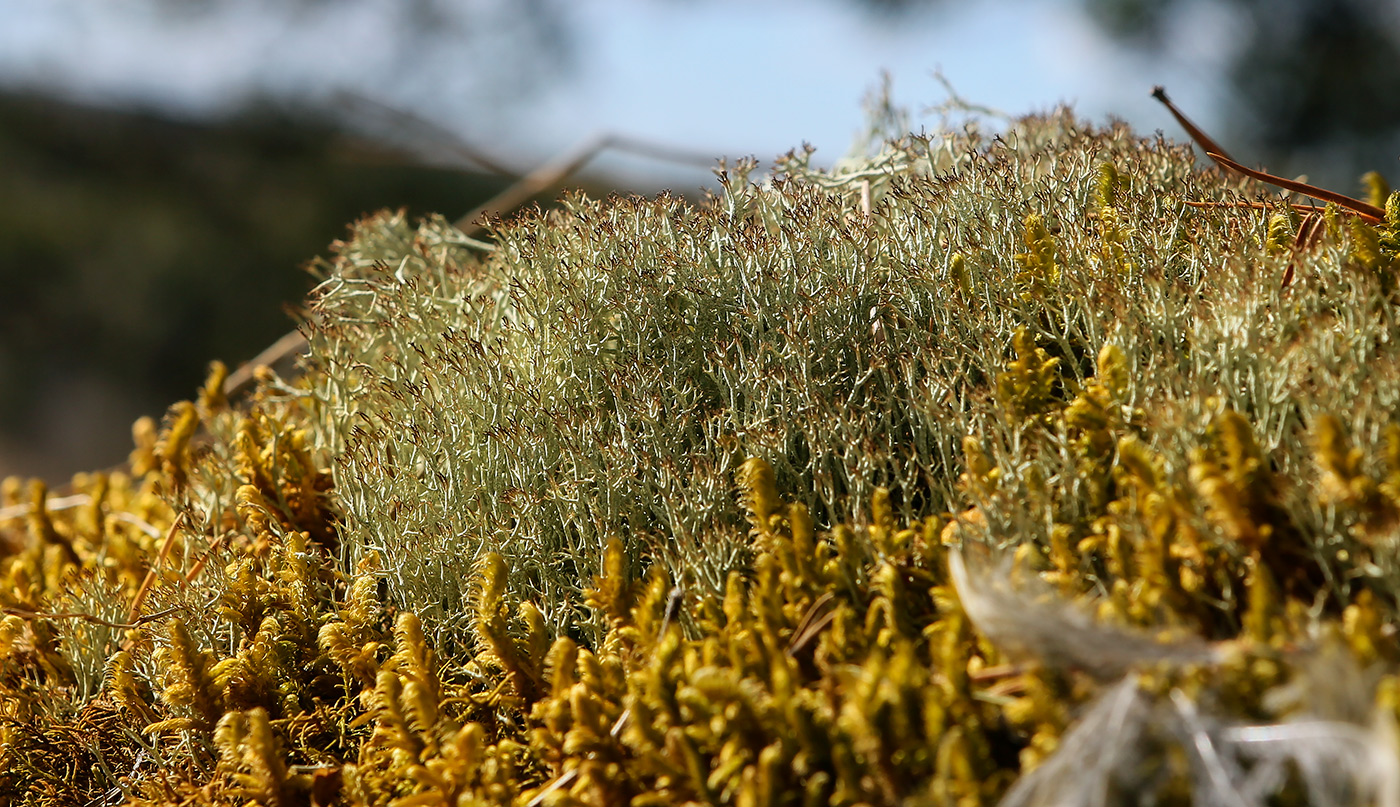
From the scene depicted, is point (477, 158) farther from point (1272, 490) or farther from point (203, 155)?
A: point (203, 155)

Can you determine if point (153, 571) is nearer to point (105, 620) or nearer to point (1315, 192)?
point (105, 620)

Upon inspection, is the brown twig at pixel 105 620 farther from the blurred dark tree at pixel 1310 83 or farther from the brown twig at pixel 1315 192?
the blurred dark tree at pixel 1310 83

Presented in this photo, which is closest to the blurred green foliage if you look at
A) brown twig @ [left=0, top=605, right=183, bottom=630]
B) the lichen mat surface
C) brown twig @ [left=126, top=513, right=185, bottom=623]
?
brown twig @ [left=126, top=513, right=185, bottom=623]

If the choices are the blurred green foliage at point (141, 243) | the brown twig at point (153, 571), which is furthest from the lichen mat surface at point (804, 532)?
the blurred green foliage at point (141, 243)

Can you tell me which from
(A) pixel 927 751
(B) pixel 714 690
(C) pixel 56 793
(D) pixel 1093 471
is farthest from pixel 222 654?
(D) pixel 1093 471

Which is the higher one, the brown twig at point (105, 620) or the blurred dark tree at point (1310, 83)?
the blurred dark tree at point (1310, 83)

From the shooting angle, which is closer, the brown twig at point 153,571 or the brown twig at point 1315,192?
the brown twig at point 1315,192

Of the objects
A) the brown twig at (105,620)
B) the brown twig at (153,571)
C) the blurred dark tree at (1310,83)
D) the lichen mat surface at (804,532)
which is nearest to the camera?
the lichen mat surface at (804,532)
